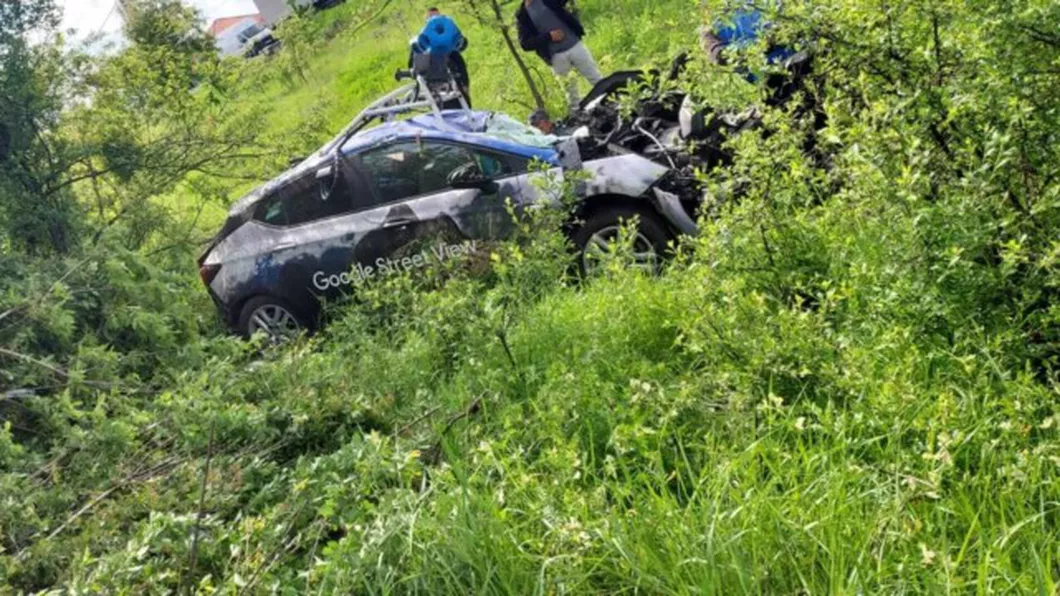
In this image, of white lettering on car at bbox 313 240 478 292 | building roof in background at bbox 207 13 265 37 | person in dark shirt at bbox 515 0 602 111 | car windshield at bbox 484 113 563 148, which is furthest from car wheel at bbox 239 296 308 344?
building roof in background at bbox 207 13 265 37

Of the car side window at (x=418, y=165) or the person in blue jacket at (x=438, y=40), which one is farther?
the person in blue jacket at (x=438, y=40)

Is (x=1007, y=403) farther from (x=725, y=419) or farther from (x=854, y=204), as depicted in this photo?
(x=854, y=204)

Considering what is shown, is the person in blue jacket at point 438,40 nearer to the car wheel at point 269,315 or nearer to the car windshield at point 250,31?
the car wheel at point 269,315

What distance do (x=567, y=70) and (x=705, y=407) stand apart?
661 cm

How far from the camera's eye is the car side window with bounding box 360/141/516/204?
6020 mm

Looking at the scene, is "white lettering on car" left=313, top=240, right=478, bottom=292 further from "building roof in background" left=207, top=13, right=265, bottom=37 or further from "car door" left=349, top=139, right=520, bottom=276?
"building roof in background" left=207, top=13, right=265, bottom=37

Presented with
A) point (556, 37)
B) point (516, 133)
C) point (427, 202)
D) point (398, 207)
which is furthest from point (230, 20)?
point (427, 202)

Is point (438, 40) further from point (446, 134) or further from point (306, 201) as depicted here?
point (306, 201)

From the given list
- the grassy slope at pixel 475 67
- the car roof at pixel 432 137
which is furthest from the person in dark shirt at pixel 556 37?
the car roof at pixel 432 137

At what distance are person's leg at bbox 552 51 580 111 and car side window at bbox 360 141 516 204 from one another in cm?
302

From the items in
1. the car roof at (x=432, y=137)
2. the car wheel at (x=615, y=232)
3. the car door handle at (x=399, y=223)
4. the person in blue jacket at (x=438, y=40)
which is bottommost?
the car wheel at (x=615, y=232)

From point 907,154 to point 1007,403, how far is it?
0.93 m

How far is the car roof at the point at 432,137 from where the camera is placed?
19.8 ft

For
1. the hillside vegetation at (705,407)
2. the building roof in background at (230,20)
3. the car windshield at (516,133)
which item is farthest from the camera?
the building roof in background at (230,20)
